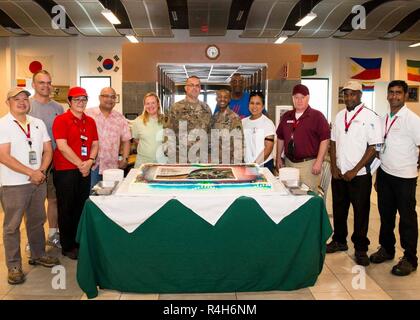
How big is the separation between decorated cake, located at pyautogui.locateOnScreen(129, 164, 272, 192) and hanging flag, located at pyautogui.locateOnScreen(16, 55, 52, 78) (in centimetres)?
1046

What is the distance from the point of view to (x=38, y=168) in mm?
3467

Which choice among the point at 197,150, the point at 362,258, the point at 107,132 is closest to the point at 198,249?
the point at 197,150

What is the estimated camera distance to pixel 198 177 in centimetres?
322

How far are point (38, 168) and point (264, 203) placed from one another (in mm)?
1837

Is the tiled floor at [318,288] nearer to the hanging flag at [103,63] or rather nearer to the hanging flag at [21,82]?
the hanging flag at [103,63]

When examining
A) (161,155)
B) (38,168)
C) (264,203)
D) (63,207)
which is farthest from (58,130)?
(264,203)

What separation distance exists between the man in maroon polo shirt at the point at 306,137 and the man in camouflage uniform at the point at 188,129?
77 cm

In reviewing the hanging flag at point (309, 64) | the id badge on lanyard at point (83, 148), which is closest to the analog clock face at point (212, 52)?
the id badge on lanyard at point (83, 148)

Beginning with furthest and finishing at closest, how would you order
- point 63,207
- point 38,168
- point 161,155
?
point 161,155 → point 63,207 → point 38,168

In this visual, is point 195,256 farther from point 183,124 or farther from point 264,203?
point 183,124

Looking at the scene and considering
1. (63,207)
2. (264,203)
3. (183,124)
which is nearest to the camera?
(264,203)

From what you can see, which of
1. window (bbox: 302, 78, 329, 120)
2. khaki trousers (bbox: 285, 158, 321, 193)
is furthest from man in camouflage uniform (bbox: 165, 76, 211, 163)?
window (bbox: 302, 78, 329, 120)

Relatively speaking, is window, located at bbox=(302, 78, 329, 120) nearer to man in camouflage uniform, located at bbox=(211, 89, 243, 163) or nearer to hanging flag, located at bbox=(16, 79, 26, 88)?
hanging flag, located at bbox=(16, 79, 26, 88)

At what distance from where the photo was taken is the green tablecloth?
289 cm
